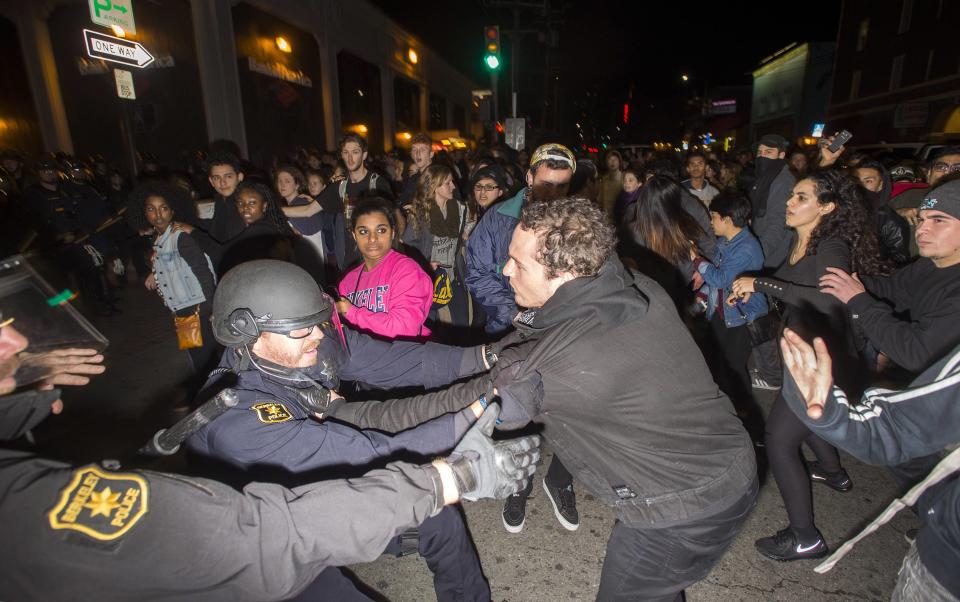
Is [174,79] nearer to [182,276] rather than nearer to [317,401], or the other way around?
[182,276]

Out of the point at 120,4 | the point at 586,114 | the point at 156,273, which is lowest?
the point at 156,273

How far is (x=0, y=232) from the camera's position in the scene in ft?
17.4

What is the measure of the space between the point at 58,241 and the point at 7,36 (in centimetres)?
1199

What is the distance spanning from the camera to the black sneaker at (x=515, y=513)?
3.33m

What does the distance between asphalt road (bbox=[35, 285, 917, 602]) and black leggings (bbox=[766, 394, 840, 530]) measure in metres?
0.39

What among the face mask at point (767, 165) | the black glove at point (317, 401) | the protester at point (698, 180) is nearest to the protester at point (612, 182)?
the protester at point (698, 180)

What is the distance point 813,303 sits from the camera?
317 cm

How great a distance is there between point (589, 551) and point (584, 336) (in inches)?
85.1

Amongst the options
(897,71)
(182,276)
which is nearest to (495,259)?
(182,276)

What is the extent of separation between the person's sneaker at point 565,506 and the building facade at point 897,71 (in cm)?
2353

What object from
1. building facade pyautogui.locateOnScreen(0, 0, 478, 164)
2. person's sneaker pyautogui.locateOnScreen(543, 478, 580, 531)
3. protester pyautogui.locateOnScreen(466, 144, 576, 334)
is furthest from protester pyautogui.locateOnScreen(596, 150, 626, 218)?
building facade pyautogui.locateOnScreen(0, 0, 478, 164)

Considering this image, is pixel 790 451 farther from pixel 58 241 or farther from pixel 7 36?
pixel 7 36

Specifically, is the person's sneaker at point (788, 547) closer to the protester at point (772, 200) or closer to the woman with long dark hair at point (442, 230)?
the protester at point (772, 200)

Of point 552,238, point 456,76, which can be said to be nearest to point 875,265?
point 552,238
